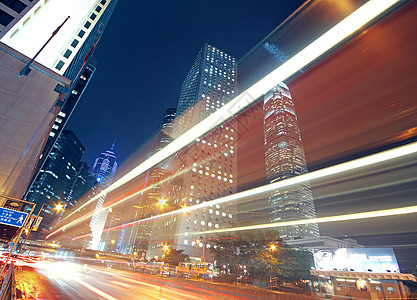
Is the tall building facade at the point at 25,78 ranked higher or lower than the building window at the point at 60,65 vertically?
lower

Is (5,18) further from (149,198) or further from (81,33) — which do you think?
(149,198)

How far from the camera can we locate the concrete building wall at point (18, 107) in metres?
14.6

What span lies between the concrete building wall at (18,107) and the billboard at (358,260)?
123 ft

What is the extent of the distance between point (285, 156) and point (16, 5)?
9849cm

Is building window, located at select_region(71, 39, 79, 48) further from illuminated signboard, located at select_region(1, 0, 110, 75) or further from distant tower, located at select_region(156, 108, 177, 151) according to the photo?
distant tower, located at select_region(156, 108, 177, 151)

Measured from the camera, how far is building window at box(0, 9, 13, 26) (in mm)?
20461

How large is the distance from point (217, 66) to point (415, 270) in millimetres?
104204

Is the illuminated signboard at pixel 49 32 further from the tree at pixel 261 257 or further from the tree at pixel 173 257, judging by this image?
the tree at pixel 173 257

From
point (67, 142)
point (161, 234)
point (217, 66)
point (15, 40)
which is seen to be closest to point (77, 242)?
point (67, 142)

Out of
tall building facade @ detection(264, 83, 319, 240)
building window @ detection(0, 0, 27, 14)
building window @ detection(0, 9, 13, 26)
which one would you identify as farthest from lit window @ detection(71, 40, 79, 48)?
tall building facade @ detection(264, 83, 319, 240)

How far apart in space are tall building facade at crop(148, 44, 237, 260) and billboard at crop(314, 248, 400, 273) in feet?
118

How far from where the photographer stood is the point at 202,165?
265ft

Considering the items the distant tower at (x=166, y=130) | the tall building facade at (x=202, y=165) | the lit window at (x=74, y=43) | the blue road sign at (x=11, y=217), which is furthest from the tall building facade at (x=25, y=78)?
the distant tower at (x=166, y=130)

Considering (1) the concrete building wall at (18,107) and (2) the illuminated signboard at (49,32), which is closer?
(1) the concrete building wall at (18,107)
